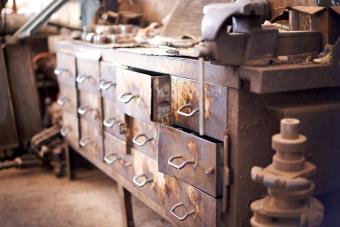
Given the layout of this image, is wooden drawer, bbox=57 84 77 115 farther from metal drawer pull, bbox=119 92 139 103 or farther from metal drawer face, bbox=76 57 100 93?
metal drawer pull, bbox=119 92 139 103

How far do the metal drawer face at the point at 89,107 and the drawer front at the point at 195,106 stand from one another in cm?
71

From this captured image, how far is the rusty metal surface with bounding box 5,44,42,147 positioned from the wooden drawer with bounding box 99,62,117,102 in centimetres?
118

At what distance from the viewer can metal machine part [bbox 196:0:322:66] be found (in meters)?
1.19

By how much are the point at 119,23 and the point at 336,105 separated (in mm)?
1757

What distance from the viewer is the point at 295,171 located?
1083 mm

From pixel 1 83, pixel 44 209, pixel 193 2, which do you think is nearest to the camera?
pixel 193 2

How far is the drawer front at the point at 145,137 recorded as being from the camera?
1724mm

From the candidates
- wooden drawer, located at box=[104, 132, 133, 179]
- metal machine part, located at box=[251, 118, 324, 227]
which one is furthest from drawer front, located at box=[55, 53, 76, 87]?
metal machine part, located at box=[251, 118, 324, 227]

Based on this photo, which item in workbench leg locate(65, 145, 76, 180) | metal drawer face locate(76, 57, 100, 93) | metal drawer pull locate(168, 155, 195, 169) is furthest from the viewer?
workbench leg locate(65, 145, 76, 180)

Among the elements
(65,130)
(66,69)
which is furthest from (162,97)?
(65,130)

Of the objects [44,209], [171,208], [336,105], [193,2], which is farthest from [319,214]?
[44,209]

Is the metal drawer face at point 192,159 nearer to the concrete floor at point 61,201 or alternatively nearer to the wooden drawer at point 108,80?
the wooden drawer at point 108,80

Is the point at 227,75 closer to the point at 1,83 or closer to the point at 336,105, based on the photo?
the point at 336,105

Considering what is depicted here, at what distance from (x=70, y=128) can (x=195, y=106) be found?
4.36 feet
